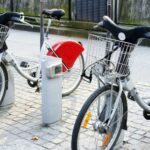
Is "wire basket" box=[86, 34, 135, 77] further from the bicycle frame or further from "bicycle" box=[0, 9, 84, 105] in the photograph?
"bicycle" box=[0, 9, 84, 105]

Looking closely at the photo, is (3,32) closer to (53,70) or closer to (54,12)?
(53,70)

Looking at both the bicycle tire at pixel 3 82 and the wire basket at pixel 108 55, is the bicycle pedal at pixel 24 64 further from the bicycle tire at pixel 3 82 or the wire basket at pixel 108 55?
the wire basket at pixel 108 55

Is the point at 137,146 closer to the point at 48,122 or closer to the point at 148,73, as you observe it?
the point at 48,122

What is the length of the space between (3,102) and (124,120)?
214 cm

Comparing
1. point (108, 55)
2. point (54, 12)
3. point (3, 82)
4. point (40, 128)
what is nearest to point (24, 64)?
point (3, 82)

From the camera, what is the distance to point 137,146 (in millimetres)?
4250

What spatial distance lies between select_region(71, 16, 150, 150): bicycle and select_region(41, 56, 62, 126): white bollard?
93 centimetres

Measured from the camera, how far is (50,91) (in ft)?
15.5

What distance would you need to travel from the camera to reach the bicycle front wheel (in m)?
3.56

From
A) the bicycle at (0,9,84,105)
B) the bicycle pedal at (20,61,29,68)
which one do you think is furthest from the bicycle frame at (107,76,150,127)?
the bicycle pedal at (20,61,29,68)

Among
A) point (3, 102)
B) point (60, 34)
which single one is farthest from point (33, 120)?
point (60, 34)

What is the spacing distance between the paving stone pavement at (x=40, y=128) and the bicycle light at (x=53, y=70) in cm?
64

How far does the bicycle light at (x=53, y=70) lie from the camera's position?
4730mm

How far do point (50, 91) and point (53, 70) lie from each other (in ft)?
0.90
